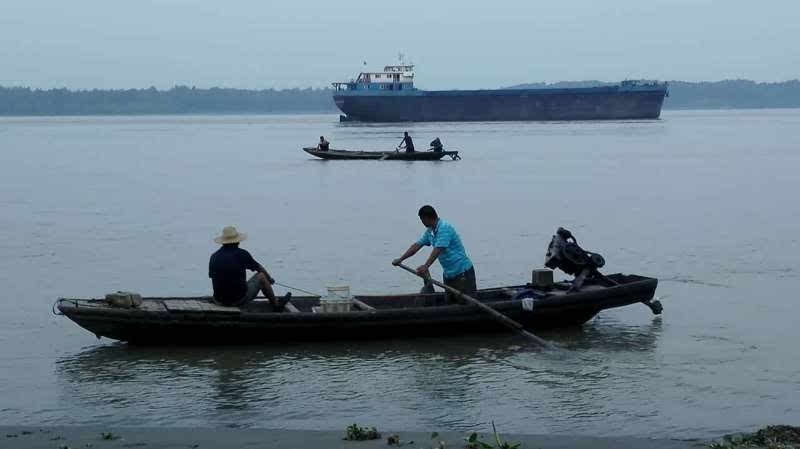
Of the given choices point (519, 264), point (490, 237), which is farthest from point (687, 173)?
point (519, 264)

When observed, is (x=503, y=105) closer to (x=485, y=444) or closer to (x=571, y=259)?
(x=571, y=259)

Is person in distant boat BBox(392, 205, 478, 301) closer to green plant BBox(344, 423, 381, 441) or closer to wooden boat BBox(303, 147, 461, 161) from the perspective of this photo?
green plant BBox(344, 423, 381, 441)

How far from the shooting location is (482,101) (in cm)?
11438

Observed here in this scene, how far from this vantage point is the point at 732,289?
16.0 m

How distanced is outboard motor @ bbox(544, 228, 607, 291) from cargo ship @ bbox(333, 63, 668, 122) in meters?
92.1

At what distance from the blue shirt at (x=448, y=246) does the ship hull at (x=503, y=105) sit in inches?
3654

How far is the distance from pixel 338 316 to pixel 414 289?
4496mm

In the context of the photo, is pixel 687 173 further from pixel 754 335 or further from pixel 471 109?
pixel 471 109

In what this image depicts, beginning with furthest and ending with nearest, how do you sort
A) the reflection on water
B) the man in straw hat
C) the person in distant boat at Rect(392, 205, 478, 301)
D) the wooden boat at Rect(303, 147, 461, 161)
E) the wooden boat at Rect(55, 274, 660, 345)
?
the wooden boat at Rect(303, 147, 461, 161) < the person in distant boat at Rect(392, 205, 478, 301) < the man in straw hat < the wooden boat at Rect(55, 274, 660, 345) < the reflection on water

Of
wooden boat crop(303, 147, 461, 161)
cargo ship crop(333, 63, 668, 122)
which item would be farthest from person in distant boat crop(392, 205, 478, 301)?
cargo ship crop(333, 63, 668, 122)

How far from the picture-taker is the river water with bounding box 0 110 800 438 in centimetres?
977

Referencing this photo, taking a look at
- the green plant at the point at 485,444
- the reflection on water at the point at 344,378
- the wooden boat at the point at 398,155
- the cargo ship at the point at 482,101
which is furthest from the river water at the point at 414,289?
the cargo ship at the point at 482,101

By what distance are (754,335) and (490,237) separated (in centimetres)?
1010

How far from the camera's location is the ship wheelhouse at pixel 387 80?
348 feet
